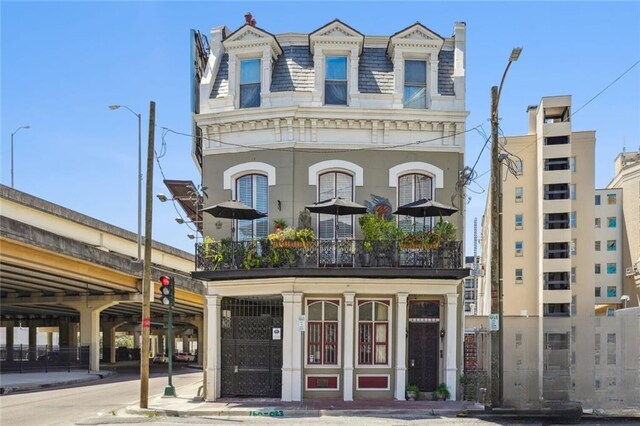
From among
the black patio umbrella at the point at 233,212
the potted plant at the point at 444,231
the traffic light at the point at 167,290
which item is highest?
the black patio umbrella at the point at 233,212

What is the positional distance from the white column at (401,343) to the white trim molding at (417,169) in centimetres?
338

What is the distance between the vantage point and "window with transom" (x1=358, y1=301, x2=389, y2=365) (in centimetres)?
1836

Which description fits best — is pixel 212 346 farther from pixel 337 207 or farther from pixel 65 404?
pixel 337 207

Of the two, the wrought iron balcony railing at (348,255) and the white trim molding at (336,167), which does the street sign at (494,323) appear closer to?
the wrought iron balcony railing at (348,255)

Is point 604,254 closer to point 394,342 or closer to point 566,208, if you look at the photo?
point 566,208

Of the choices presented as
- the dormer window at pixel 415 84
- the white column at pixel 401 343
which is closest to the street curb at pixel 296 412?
the white column at pixel 401 343

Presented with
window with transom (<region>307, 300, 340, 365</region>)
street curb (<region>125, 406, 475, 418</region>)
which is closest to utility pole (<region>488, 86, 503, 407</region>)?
street curb (<region>125, 406, 475, 418</region>)

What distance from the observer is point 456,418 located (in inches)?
606

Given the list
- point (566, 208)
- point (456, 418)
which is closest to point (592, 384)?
point (456, 418)

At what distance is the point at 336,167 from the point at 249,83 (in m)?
3.78

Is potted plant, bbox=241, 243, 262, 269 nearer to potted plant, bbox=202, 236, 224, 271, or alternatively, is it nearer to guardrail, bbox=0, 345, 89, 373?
potted plant, bbox=202, 236, 224, 271

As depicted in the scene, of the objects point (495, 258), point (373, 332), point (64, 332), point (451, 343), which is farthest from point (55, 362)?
point (495, 258)

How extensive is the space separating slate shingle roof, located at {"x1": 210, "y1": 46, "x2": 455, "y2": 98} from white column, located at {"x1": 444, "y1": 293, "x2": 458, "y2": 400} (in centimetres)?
616

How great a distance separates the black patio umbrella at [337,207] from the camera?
57.5 ft
